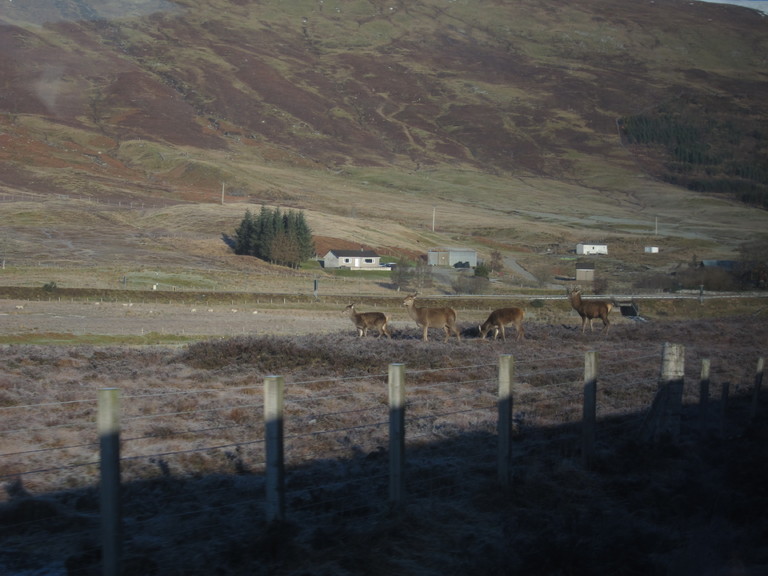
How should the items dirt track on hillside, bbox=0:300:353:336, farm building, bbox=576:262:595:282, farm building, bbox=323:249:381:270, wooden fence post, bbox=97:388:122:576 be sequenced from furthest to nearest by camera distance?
farm building, bbox=323:249:381:270 → farm building, bbox=576:262:595:282 → dirt track on hillside, bbox=0:300:353:336 → wooden fence post, bbox=97:388:122:576

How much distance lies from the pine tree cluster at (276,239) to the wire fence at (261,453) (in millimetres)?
74944

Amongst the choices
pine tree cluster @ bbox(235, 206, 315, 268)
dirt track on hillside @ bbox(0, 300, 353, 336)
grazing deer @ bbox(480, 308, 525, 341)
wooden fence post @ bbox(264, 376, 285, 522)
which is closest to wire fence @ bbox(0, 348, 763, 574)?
wooden fence post @ bbox(264, 376, 285, 522)

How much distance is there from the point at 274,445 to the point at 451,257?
95.4 metres

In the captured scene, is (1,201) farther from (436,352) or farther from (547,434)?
(547,434)

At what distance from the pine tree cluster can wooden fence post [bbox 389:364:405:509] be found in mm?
82981

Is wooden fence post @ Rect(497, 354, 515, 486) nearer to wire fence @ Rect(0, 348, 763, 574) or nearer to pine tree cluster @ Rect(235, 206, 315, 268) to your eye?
wire fence @ Rect(0, 348, 763, 574)

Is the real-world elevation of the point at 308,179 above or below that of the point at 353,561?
above

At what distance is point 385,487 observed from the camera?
9.77 metres

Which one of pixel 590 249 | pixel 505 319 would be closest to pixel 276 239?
pixel 590 249

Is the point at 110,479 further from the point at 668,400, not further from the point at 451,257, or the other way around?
the point at 451,257

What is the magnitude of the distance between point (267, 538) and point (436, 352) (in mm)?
13642

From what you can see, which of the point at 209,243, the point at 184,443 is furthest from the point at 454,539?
the point at 209,243

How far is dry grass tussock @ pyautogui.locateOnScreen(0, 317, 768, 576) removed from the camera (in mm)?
7484

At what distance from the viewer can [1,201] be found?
4712 inches
